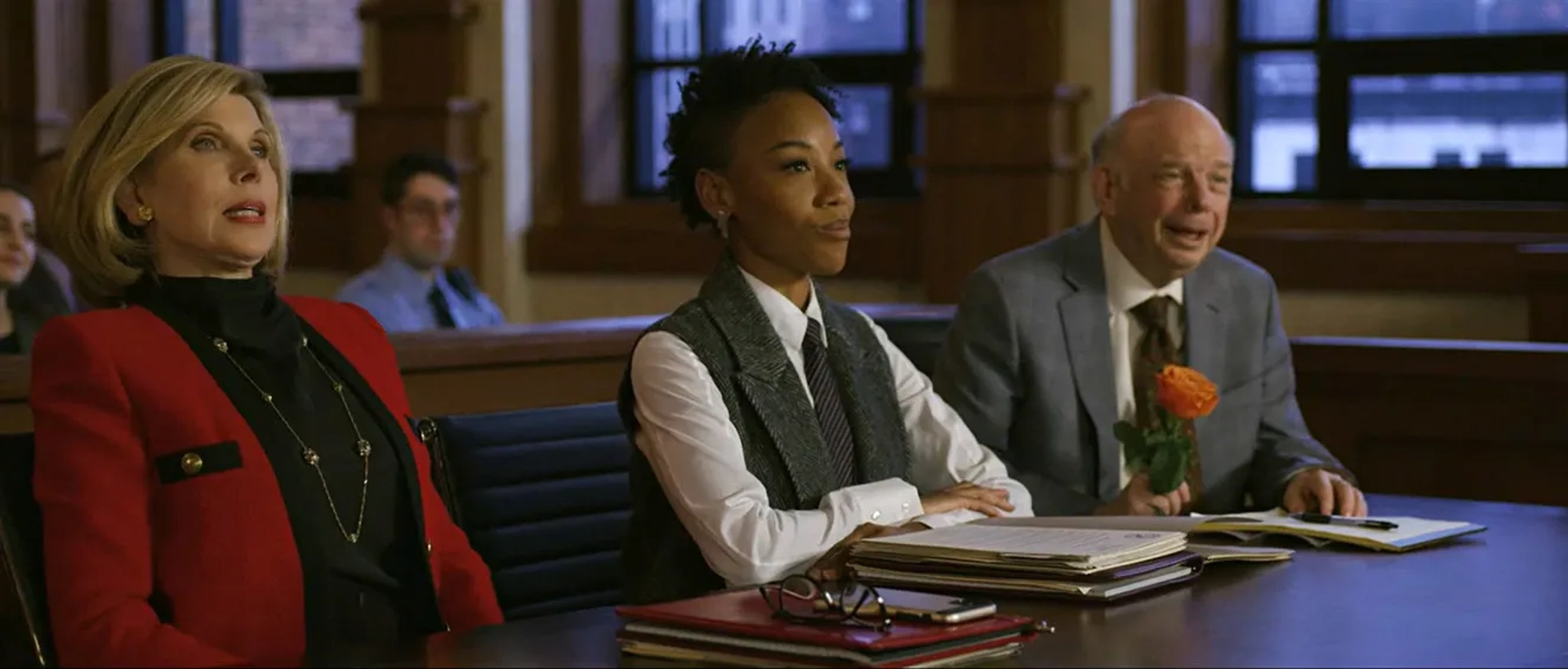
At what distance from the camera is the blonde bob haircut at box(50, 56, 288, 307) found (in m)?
2.12

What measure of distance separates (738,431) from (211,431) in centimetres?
58

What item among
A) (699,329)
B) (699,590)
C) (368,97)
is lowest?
(699,590)

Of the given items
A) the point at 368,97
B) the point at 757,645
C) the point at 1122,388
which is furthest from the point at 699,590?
the point at 368,97

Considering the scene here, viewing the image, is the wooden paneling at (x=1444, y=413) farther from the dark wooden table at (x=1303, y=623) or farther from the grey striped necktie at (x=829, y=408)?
the grey striped necktie at (x=829, y=408)

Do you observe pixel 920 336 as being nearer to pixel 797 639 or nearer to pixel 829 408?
pixel 829 408

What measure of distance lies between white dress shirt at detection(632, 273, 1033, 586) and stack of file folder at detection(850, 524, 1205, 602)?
136 mm

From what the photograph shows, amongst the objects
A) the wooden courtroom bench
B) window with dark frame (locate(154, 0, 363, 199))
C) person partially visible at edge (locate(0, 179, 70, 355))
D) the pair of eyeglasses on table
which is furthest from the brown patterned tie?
window with dark frame (locate(154, 0, 363, 199))

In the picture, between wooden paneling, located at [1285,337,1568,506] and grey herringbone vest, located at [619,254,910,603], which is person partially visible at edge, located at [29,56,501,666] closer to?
grey herringbone vest, located at [619,254,910,603]

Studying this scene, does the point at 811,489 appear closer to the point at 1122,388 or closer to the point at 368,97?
the point at 1122,388

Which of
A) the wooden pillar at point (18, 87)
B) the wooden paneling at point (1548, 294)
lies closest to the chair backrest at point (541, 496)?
the wooden paneling at point (1548, 294)

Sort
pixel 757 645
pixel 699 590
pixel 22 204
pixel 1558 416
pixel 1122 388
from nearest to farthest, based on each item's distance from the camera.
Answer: pixel 757 645 < pixel 699 590 < pixel 1122 388 < pixel 1558 416 < pixel 22 204

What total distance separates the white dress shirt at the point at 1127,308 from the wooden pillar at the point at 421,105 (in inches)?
143

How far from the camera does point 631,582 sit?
2.36m

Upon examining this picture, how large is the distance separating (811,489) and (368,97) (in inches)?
185
